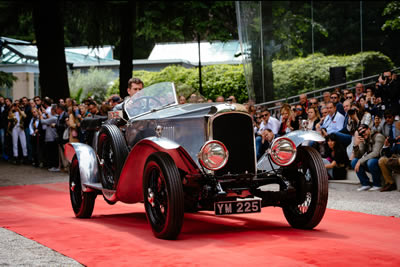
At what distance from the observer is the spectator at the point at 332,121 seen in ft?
44.0

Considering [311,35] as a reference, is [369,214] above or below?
below

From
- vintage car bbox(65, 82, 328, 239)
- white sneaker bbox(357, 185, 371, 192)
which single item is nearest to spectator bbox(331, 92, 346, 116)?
white sneaker bbox(357, 185, 371, 192)

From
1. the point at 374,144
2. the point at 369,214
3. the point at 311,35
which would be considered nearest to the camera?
the point at 369,214

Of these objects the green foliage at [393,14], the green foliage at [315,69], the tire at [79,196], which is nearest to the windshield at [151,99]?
the tire at [79,196]

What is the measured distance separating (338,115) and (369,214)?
187 inches

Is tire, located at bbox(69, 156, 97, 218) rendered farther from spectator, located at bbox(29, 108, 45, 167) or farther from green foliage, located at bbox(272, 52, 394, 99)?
green foliage, located at bbox(272, 52, 394, 99)

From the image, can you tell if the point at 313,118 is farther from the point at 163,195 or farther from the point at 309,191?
the point at 163,195

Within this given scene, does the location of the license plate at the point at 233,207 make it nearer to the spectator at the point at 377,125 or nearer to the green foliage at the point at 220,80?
the spectator at the point at 377,125

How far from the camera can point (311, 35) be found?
67.4 feet

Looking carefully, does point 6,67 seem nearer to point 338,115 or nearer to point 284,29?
point 284,29

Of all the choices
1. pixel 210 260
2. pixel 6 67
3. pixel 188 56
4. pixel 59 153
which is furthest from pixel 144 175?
pixel 188 56

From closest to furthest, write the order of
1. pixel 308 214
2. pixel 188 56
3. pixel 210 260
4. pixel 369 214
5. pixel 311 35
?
pixel 210 260 → pixel 308 214 → pixel 369 214 → pixel 311 35 → pixel 188 56

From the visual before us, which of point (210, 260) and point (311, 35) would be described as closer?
point (210, 260)

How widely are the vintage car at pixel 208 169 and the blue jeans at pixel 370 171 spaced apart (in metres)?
4.04
